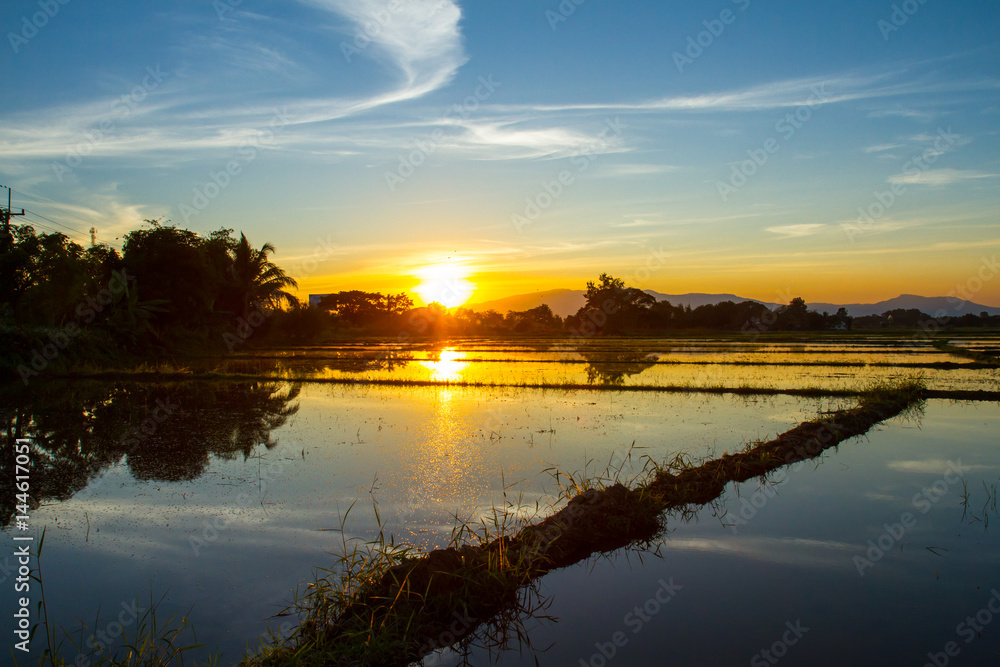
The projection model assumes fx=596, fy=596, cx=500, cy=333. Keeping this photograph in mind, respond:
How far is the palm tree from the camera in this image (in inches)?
1196

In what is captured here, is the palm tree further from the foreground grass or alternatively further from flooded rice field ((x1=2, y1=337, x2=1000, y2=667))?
the foreground grass

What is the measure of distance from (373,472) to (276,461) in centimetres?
139

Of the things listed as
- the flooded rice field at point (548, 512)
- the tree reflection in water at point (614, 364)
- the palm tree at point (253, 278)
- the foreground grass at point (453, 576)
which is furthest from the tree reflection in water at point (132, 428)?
the palm tree at point (253, 278)

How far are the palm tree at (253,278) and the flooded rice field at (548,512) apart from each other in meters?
20.4

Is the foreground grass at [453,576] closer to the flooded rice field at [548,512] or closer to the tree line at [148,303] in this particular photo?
the flooded rice field at [548,512]

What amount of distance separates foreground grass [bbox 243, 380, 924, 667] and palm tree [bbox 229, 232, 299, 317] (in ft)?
93.6

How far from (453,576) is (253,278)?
30.3 metres

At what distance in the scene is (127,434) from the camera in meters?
8.33

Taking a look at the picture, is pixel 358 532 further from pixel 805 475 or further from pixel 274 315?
pixel 274 315

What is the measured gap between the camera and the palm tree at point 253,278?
30381 millimetres

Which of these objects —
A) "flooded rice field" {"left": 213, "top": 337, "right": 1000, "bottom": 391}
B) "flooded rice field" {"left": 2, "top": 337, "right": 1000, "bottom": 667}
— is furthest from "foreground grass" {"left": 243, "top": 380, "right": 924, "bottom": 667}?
"flooded rice field" {"left": 213, "top": 337, "right": 1000, "bottom": 391}

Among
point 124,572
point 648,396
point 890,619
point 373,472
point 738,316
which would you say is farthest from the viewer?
point 738,316

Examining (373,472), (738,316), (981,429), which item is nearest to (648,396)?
(981,429)

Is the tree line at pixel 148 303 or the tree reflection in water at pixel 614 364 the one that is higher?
the tree line at pixel 148 303
